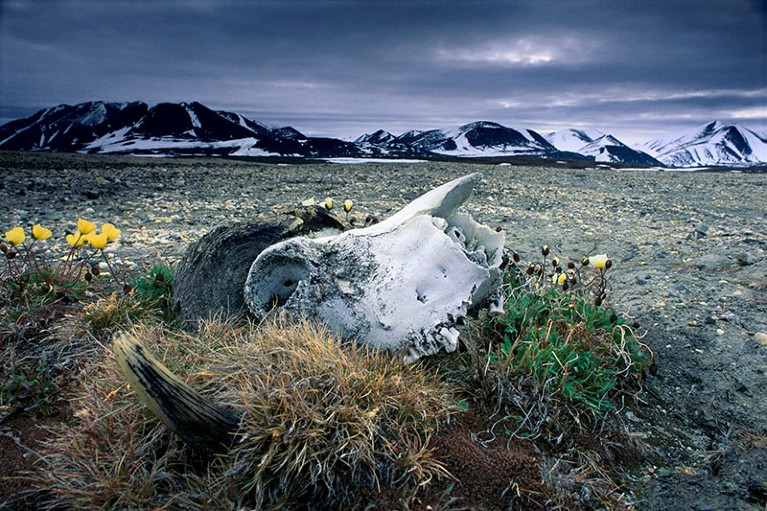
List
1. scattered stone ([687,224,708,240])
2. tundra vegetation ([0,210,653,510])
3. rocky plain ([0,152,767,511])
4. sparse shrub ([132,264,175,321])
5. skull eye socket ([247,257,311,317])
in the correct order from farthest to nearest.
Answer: scattered stone ([687,224,708,240]), sparse shrub ([132,264,175,321]), skull eye socket ([247,257,311,317]), rocky plain ([0,152,767,511]), tundra vegetation ([0,210,653,510])

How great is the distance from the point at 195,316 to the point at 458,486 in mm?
2660

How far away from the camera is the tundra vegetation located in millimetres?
2654

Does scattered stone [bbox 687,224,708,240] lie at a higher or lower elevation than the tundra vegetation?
higher

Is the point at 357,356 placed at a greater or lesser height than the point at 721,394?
greater

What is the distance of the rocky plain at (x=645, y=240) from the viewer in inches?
139

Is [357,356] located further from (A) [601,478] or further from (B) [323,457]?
(A) [601,478]

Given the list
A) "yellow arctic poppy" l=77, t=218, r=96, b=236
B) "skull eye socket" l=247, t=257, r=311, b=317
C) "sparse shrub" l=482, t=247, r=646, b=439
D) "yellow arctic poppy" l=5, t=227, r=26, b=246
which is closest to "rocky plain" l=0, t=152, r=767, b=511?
"sparse shrub" l=482, t=247, r=646, b=439

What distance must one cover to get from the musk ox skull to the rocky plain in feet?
3.62

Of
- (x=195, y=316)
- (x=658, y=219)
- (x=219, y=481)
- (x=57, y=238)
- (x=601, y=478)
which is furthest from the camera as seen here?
(x=658, y=219)

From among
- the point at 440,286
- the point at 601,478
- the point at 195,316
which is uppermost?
the point at 440,286

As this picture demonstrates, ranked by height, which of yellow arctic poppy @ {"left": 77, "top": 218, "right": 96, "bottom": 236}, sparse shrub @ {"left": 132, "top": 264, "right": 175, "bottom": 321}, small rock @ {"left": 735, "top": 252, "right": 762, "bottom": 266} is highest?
yellow arctic poppy @ {"left": 77, "top": 218, "right": 96, "bottom": 236}

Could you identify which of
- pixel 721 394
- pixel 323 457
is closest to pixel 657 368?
pixel 721 394

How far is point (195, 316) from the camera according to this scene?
14.1ft

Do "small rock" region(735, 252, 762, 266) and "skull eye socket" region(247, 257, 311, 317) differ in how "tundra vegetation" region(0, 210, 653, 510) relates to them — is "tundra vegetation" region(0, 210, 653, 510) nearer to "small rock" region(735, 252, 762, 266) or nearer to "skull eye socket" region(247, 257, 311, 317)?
"skull eye socket" region(247, 257, 311, 317)
